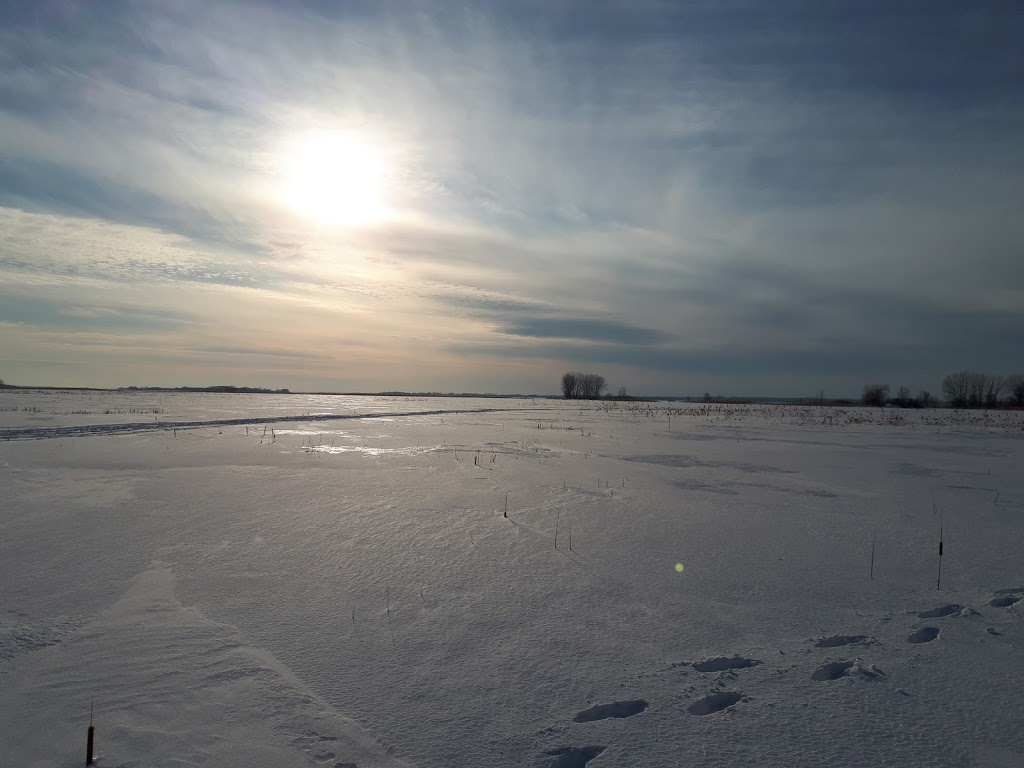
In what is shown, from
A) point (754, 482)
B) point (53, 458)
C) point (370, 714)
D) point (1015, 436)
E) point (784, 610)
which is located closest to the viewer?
point (370, 714)

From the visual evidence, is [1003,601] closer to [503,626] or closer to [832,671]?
[832,671]

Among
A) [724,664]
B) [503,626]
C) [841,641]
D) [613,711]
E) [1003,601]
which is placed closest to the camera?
[613,711]

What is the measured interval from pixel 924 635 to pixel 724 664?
148 cm

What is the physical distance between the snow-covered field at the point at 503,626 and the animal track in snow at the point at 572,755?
0.4 inches

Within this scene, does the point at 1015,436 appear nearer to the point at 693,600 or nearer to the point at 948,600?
the point at 948,600

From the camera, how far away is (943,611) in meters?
3.94

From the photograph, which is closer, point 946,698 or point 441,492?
point 946,698

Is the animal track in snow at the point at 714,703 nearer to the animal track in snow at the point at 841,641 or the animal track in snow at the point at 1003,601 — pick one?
the animal track in snow at the point at 841,641

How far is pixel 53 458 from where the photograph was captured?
10.5 m

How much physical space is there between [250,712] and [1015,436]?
2598 centimetres

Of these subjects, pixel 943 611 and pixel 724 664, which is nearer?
pixel 724 664

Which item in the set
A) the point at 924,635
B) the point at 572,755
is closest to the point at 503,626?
the point at 572,755

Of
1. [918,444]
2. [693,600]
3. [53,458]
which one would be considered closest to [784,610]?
[693,600]

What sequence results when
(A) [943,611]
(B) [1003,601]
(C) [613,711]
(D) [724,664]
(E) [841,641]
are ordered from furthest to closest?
(B) [1003,601] < (A) [943,611] < (E) [841,641] < (D) [724,664] < (C) [613,711]
